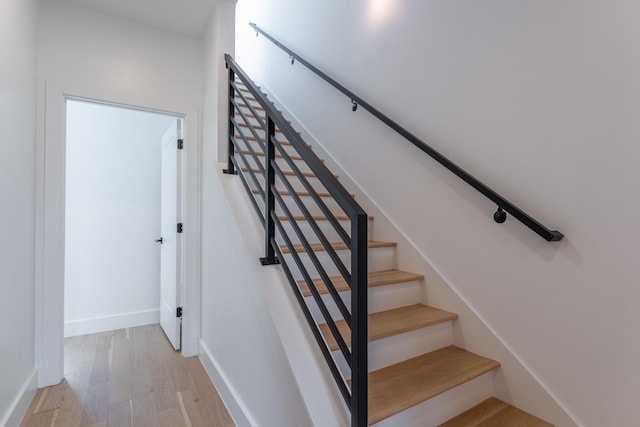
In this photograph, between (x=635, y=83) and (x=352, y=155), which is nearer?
(x=635, y=83)

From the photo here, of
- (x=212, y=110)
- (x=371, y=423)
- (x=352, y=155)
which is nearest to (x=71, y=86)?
(x=212, y=110)

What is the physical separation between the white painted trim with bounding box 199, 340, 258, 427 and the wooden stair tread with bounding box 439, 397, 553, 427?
3.22 feet

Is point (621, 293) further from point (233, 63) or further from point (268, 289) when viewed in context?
point (233, 63)

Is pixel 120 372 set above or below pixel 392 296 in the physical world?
below

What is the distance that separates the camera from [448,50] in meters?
1.81

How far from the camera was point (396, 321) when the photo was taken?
1600mm

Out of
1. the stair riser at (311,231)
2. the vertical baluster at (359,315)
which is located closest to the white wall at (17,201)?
the stair riser at (311,231)

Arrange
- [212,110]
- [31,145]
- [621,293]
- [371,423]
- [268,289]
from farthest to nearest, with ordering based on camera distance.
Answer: [212,110], [31,145], [268,289], [621,293], [371,423]

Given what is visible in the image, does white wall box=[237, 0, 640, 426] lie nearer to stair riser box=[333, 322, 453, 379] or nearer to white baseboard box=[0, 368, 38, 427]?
stair riser box=[333, 322, 453, 379]

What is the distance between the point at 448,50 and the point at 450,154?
0.60 meters

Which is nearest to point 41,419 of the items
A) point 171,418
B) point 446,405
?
point 171,418

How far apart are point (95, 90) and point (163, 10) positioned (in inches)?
30.3

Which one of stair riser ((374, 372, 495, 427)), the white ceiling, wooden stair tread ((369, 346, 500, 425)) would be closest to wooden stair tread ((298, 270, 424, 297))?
wooden stair tread ((369, 346, 500, 425))

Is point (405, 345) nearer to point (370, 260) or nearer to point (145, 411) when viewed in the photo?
point (370, 260)
